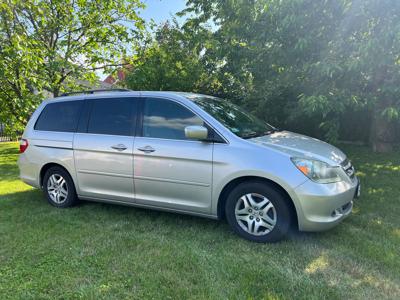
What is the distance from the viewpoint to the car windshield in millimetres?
3882

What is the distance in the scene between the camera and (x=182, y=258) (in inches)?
124

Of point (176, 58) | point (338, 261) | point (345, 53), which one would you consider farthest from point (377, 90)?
point (176, 58)

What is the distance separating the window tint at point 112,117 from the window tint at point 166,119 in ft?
0.83

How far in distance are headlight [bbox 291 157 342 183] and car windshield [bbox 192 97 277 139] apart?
0.73 meters

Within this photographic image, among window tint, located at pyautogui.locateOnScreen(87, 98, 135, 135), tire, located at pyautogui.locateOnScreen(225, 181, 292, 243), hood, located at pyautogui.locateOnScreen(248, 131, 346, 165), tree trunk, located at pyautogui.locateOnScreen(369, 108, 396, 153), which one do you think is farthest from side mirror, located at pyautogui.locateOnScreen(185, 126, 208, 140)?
tree trunk, located at pyautogui.locateOnScreen(369, 108, 396, 153)

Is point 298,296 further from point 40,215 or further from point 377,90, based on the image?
point 377,90

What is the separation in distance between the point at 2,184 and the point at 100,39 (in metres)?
6.97

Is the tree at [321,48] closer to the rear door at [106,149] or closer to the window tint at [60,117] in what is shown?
the rear door at [106,149]

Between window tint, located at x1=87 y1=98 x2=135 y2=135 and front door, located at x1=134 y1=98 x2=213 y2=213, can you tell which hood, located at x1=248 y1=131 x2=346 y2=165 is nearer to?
front door, located at x1=134 y1=98 x2=213 y2=213

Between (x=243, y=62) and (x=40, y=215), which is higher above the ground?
(x=243, y=62)

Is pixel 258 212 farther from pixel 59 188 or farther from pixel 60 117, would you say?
pixel 60 117

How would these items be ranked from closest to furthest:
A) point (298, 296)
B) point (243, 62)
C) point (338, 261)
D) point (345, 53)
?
point (298, 296) → point (338, 261) → point (345, 53) → point (243, 62)

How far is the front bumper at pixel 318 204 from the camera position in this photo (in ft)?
10.5

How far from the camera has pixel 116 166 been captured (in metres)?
4.19
